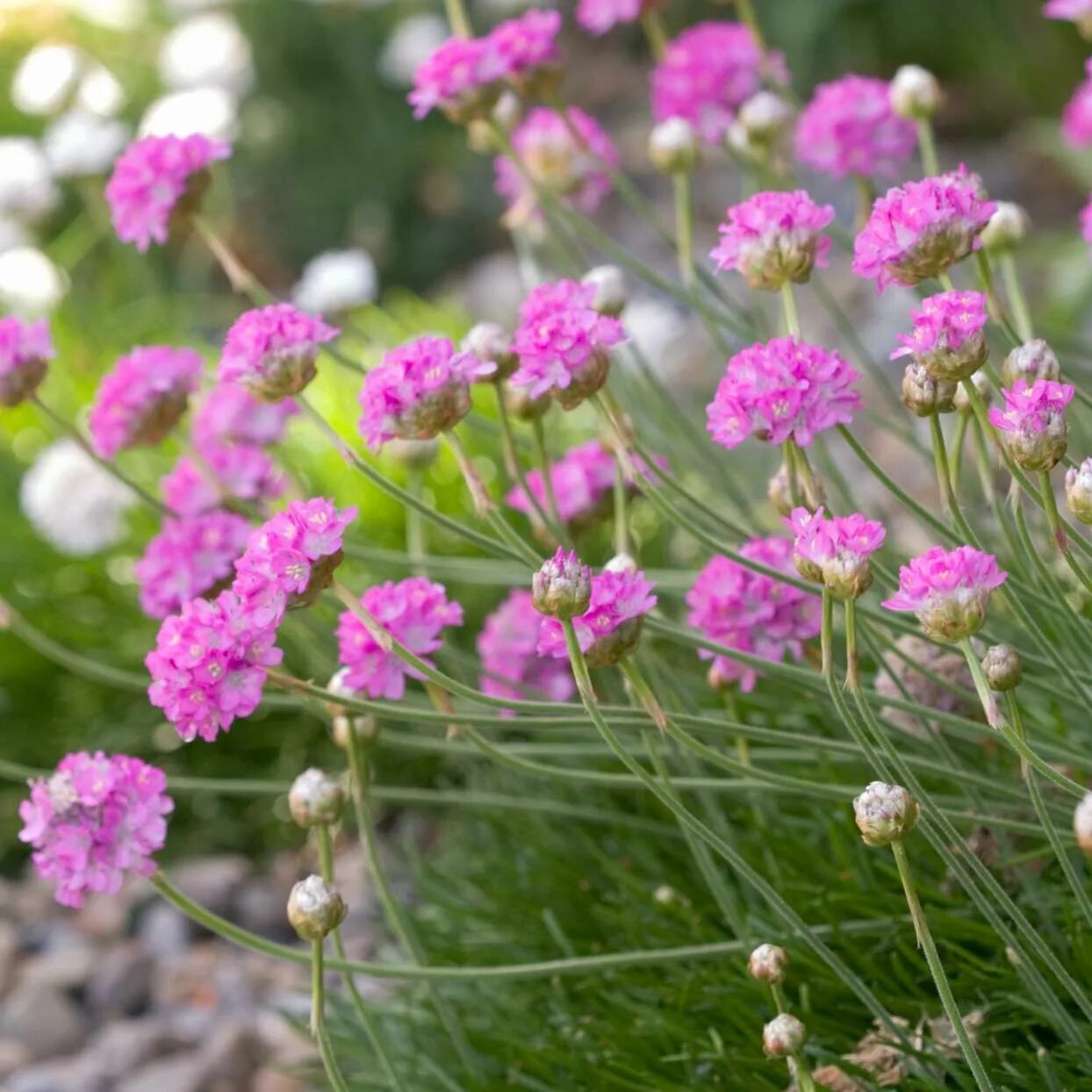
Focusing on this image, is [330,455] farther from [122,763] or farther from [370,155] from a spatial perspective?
[370,155]

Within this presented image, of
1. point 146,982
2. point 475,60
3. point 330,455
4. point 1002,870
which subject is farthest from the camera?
point 330,455

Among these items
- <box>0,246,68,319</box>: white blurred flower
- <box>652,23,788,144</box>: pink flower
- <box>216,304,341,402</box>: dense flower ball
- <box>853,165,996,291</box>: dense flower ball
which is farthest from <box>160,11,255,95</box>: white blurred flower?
<box>853,165,996,291</box>: dense flower ball

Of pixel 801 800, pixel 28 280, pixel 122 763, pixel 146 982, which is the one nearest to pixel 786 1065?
pixel 801 800

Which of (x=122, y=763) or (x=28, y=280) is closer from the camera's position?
(x=122, y=763)

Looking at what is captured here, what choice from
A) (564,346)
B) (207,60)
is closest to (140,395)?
(564,346)

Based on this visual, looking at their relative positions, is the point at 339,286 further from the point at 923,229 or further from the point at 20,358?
the point at 923,229

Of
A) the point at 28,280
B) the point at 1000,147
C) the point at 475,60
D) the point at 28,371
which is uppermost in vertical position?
the point at 475,60

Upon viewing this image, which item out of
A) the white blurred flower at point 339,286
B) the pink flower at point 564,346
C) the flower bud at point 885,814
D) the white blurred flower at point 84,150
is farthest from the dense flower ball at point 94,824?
the white blurred flower at point 84,150
